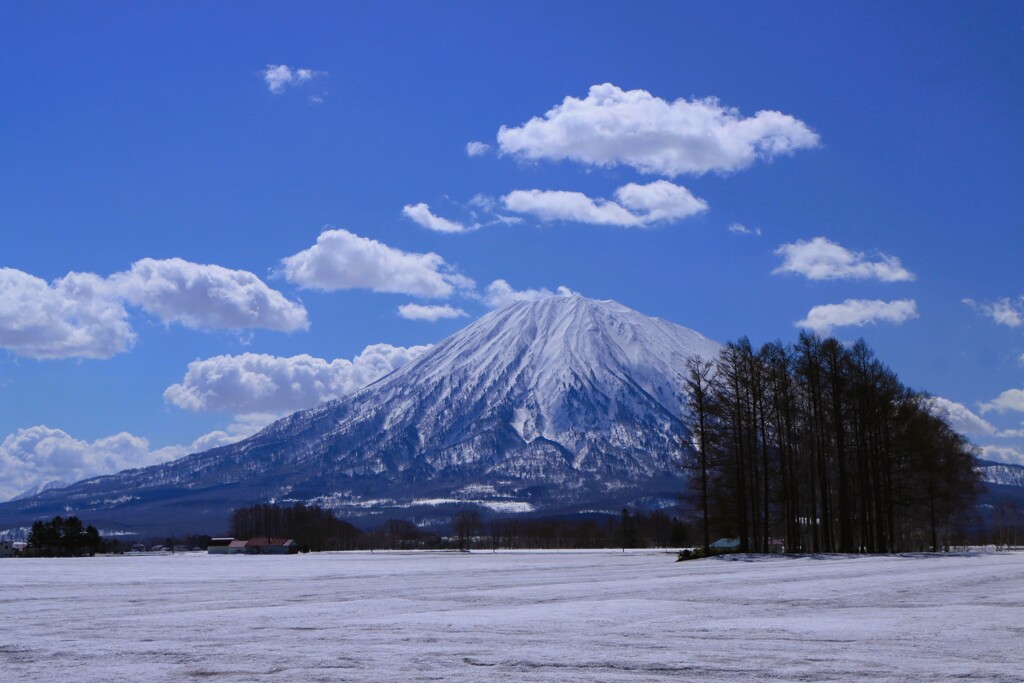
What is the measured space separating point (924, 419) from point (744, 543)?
13507mm

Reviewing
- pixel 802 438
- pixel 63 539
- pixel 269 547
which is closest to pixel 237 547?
pixel 269 547

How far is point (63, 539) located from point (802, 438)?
381 ft

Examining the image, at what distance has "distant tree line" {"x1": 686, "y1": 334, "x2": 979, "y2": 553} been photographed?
51.8 meters

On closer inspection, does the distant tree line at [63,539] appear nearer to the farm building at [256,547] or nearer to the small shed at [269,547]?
the farm building at [256,547]

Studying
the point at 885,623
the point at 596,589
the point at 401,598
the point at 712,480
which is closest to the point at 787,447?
the point at 712,480

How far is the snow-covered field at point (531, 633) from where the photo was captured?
11.5 metres

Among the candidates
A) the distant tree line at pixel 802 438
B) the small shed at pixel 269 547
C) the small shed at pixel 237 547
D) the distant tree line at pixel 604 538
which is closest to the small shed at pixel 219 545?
the small shed at pixel 237 547

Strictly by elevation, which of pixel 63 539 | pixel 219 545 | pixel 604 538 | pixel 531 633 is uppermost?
pixel 531 633

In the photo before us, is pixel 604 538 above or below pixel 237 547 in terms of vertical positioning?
above

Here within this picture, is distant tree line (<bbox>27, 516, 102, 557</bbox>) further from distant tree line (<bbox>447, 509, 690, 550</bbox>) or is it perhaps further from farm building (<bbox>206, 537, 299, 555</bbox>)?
distant tree line (<bbox>447, 509, 690, 550</bbox>)

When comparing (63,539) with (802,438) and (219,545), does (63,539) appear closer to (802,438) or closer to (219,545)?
(219,545)

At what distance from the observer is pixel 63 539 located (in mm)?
139375

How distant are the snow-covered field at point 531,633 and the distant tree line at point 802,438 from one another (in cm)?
2580

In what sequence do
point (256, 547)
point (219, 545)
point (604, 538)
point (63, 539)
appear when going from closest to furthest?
point (63, 539) < point (256, 547) < point (219, 545) < point (604, 538)
